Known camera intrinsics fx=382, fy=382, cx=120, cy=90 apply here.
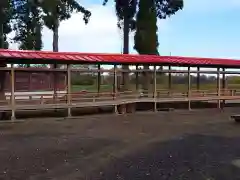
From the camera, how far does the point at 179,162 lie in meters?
8.40

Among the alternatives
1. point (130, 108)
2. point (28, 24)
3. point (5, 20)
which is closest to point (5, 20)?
point (5, 20)

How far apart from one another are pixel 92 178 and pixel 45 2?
2308 cm

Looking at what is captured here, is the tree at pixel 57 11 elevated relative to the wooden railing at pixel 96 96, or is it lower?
elevated

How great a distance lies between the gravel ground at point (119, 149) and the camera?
7.45m

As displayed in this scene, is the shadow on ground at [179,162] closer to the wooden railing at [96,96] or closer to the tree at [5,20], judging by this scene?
the wooden railing at [96,96]

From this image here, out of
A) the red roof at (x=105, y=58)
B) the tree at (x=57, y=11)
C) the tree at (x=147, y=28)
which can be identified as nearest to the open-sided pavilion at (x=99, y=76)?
the red roof at (x=105, y=58)

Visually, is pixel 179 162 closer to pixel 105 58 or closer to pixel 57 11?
pixel 105 58

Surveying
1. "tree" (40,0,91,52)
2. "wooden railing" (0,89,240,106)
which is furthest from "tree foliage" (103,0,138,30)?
"wooden railing" (0,89,240,106)

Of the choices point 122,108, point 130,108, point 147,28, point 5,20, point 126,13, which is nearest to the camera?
point 122,108

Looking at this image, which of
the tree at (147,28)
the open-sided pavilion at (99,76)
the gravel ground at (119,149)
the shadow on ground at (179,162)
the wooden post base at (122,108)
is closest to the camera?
the shadow on ground at (179,162)

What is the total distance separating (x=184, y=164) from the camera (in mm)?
8203

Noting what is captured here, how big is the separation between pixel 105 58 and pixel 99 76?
1.87m

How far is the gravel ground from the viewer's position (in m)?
7.45

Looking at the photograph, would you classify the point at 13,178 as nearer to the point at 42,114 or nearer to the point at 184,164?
the point at 184,164
